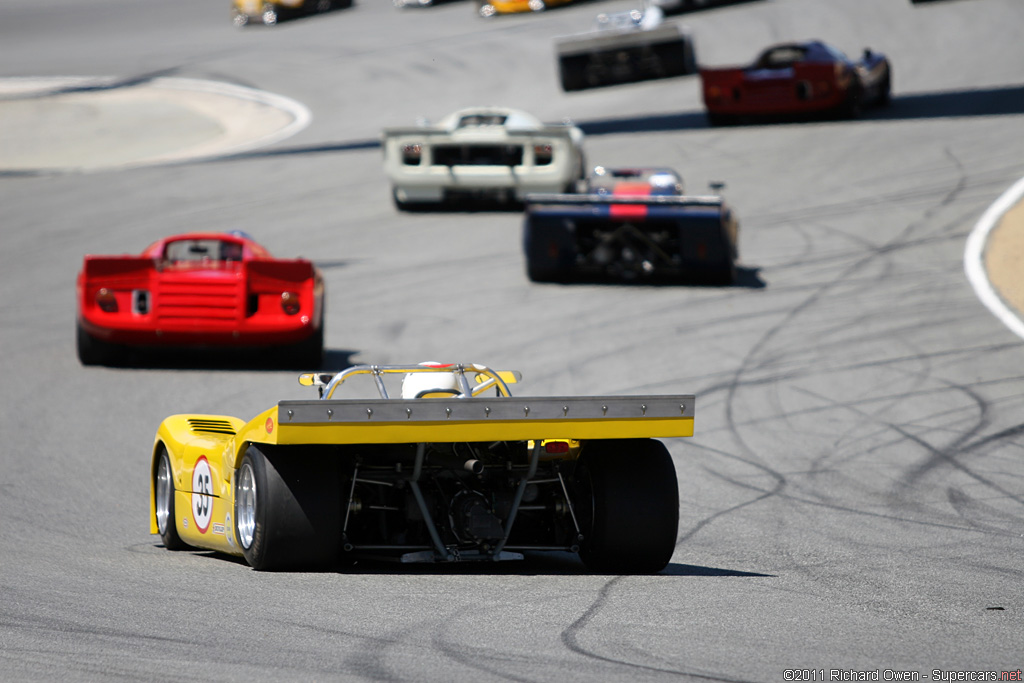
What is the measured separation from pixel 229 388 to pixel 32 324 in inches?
153

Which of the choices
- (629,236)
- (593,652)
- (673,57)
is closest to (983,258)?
(629,236)

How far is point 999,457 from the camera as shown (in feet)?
32.1

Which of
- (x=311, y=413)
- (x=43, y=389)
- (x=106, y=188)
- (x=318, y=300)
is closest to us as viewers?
(x=311, y=413)

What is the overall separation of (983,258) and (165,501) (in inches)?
461

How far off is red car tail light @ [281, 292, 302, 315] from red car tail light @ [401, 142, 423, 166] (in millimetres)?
7187

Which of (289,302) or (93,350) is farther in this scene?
(93,350)

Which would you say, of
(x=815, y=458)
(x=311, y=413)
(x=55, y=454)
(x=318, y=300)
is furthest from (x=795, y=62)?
(x=311, y=413)

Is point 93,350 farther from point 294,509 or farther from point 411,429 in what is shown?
point 411,429

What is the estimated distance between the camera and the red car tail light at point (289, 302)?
12633mm

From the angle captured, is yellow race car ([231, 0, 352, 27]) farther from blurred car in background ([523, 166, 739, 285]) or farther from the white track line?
blurred car in background ([523, 166, 739, 285])

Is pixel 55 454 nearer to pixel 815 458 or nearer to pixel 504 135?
pixel 815 458

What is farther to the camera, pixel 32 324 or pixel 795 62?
pixel 795 62

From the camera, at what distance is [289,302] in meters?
12.6

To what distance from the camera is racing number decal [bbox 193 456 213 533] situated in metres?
6.98
